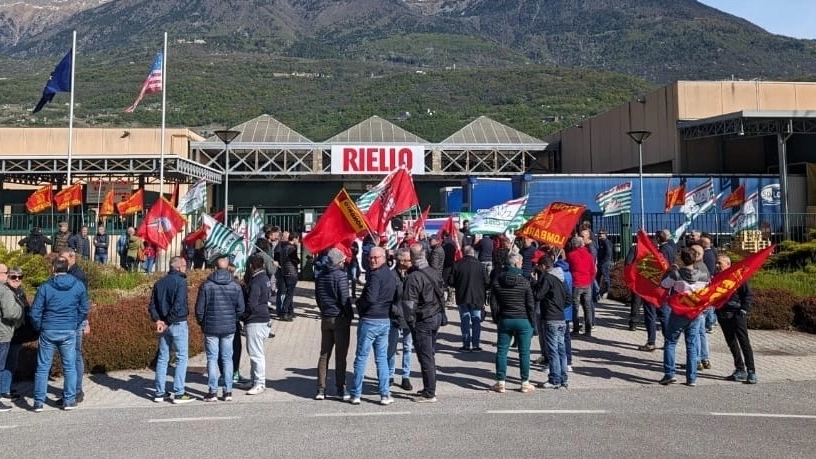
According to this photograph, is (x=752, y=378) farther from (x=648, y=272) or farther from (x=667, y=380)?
(x=648, y=272)

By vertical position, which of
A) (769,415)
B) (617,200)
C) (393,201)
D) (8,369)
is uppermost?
(617,200)

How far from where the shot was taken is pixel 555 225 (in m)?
13.8

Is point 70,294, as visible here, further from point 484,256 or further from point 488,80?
point 488,80

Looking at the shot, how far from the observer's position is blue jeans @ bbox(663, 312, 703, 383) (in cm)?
982

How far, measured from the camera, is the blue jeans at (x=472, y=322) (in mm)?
12062

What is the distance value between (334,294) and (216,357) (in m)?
1.66

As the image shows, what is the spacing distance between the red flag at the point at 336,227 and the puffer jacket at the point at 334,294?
9.12 ft

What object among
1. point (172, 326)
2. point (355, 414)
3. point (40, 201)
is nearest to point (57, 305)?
point (172, 326)

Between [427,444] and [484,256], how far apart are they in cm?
1016

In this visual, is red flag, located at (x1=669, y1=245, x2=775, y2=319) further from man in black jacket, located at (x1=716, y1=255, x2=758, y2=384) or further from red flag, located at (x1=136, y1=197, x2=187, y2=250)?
red flag, located at (x1=136, y1=197, x2=187, y2=250)

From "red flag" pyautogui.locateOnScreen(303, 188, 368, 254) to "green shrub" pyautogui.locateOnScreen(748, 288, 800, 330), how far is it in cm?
781

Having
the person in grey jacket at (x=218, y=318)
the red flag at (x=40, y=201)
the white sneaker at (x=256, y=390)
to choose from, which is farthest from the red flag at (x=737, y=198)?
the red flag at (x=40, y=201)

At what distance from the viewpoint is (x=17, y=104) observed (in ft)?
351

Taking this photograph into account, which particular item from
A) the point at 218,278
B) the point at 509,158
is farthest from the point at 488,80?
the point at 218,278
